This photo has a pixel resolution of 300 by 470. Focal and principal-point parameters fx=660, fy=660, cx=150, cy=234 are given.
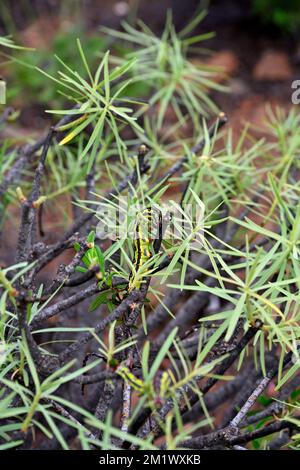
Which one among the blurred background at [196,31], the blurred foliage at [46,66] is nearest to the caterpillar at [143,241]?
the blurred background at [196,31]

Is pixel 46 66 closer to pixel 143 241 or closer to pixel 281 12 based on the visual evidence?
pixel 281 12

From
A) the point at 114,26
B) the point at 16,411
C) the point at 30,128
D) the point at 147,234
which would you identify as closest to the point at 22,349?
the point at 16,411

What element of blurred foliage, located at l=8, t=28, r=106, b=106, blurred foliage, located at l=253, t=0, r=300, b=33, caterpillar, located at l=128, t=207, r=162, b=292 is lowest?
blurred foliage, located at l=8, t=28, r=106, b=106

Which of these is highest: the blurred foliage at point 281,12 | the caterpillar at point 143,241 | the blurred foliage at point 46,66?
the blurred foliage at point 281,12

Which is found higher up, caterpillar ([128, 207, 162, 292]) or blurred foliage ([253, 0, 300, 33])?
blurred foliage ([253, 0, 300, 33])

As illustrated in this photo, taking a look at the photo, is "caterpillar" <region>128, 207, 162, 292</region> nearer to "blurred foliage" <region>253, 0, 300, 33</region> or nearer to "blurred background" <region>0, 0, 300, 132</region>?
"blurred background" <region>0, 0, 300, 132</region>

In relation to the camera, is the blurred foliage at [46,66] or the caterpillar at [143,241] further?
the blurred foliage at [46,66]

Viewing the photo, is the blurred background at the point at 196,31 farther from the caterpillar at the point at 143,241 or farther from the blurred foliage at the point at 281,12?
the caterpillar at the point at 143,241

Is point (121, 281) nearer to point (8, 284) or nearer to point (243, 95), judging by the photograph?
point (8, 284)

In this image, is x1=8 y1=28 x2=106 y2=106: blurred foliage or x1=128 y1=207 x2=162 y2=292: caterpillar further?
x1=8 y1=28 x2=106 y2=106: blurred foliage

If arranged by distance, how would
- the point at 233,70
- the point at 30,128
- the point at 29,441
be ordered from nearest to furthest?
the point at 29,441, the point at 30,128, the point at 233,70

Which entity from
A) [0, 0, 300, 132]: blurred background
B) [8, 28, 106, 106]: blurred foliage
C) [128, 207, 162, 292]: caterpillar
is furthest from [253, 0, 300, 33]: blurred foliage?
[128, 207, 162, 292]: caterpillar
